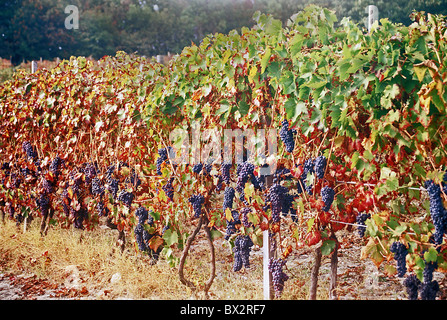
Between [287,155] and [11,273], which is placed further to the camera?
[11,273]

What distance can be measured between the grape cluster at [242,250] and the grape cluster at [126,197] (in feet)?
4.08

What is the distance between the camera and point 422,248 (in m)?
2.41

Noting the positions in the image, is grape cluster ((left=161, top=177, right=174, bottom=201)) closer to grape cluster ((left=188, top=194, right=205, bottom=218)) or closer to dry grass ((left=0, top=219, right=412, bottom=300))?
grape cluster ((left=188, top=194, right=205, bottom=218))

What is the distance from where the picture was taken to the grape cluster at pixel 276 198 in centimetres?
291

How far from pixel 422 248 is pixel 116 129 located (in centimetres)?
306

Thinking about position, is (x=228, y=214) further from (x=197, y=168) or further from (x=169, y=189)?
(x=169, y=189)

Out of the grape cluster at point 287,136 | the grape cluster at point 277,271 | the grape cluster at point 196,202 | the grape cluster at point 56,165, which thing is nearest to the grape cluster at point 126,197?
the grape cluster at point 196,202

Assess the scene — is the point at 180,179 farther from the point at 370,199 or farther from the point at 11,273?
the point at 11,273
